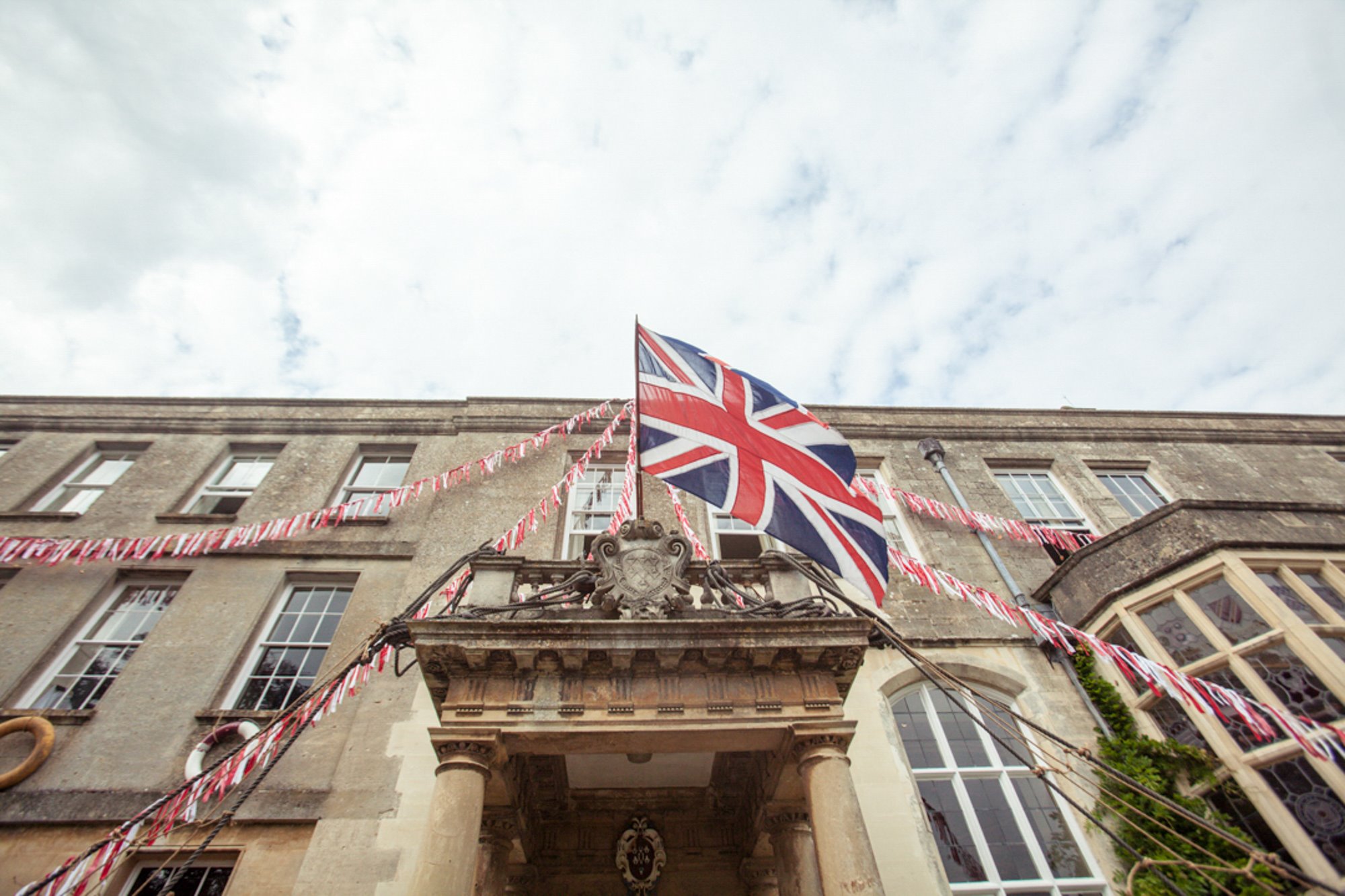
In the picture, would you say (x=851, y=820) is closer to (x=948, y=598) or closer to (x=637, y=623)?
(x=637, y=623)

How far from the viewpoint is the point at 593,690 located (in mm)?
6164

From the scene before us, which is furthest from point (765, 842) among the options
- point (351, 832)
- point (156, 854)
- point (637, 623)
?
point (156, 854)

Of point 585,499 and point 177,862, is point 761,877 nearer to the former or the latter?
point 585,499

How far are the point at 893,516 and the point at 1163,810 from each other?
521cm

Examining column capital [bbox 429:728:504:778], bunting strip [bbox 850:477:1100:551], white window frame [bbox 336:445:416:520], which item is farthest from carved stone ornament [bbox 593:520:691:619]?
white window frame [bbox 336:445:416:520]

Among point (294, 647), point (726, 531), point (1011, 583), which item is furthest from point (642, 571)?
point (1011, 583)

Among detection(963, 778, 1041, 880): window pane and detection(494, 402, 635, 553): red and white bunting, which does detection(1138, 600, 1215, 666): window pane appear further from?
detection(494, 402, 635, 553): red and white bunting

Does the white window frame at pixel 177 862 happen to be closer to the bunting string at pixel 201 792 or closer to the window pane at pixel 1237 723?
the bunting string at pixel 201 792

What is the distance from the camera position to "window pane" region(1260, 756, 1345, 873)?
6.23 meters

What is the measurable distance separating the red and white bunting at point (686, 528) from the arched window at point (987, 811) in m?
3.30

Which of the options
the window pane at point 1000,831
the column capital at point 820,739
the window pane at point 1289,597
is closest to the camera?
the column capital at point 820,739

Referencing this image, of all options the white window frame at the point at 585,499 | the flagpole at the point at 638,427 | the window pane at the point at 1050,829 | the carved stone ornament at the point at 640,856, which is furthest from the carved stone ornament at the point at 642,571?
the window pane at the point at 1050,829

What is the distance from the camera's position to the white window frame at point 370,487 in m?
10.5

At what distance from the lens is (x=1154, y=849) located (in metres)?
6.95
